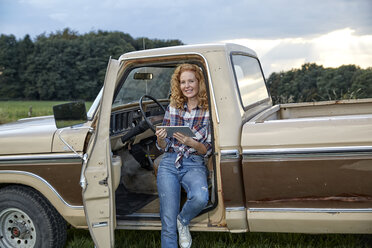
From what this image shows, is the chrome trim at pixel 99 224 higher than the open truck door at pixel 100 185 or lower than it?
lower

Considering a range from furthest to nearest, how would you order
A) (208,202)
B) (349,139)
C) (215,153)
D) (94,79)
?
(94,79) < (208,202) < (215,153) < (349,139)

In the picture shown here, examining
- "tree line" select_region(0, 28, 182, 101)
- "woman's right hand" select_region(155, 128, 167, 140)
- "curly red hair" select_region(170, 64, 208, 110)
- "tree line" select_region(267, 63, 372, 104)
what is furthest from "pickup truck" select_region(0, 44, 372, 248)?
"tree line" select_region(0, 28, 182, 101)

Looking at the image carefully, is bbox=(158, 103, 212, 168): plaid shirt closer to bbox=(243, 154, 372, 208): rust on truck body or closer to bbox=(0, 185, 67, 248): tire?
bbox=(243, 154, 372, 208): rust on truck body

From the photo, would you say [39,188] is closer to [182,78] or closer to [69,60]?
[182,78]

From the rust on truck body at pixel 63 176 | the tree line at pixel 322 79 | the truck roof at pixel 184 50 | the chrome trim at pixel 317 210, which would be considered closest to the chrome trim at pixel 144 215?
the rust on truck body at pixel 63 176

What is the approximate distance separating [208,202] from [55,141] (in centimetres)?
137

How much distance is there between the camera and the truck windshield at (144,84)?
375 centimetres

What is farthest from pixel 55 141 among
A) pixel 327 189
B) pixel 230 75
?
pixel 327 189

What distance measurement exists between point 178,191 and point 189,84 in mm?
878

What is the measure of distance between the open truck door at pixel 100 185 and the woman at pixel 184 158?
0.41 m

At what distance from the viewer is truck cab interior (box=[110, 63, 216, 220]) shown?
3615 millimetres

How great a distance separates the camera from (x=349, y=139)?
2.65 meters

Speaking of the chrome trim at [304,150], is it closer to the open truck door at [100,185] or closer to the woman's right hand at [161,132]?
the woman's right hand at [161,132]

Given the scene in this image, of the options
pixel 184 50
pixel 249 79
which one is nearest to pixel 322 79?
pixel 249 79
